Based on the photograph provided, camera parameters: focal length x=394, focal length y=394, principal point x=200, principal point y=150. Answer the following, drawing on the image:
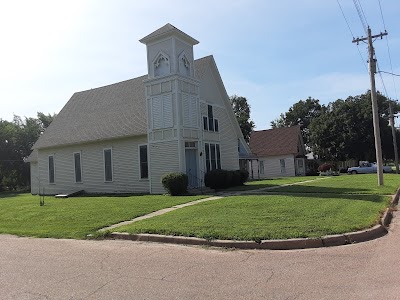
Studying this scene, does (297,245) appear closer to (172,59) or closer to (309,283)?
(309,283)

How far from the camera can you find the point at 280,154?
4553 cm

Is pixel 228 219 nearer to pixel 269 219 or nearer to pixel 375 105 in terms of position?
pixel 269 219

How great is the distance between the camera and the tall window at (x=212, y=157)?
25.4 metres

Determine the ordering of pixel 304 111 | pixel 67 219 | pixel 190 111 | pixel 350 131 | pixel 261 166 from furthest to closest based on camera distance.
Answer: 1. pixel 304 111
2. pixel 350 131
3. pixel 261 166
4. pixel 190 111
5. pixel 67 219

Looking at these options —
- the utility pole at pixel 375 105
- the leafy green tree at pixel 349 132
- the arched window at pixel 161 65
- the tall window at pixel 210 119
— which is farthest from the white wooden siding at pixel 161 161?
the leafy green tree at pixel 349 132

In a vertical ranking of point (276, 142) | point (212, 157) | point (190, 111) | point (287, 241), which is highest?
point (190, 111)

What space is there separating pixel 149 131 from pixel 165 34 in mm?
5753

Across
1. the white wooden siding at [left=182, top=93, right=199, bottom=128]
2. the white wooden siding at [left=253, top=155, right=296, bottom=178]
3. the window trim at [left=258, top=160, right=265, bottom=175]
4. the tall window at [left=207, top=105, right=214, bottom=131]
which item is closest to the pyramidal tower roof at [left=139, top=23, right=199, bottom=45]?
the white wooden siding at [left=182, top=93, right=199, bottom=128]

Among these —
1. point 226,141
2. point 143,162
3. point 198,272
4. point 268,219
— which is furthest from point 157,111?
point 198,272

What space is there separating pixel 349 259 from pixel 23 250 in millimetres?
7140

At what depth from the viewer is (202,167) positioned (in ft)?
80.2

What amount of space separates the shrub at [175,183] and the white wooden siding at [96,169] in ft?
11.1

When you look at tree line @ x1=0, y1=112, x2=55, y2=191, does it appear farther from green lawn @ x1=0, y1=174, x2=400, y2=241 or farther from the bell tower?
green lawn @ x1=0, y1=174, x2=400, y2=241

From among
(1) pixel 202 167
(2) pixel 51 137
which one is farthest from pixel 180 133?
(2) pixel 51 137
